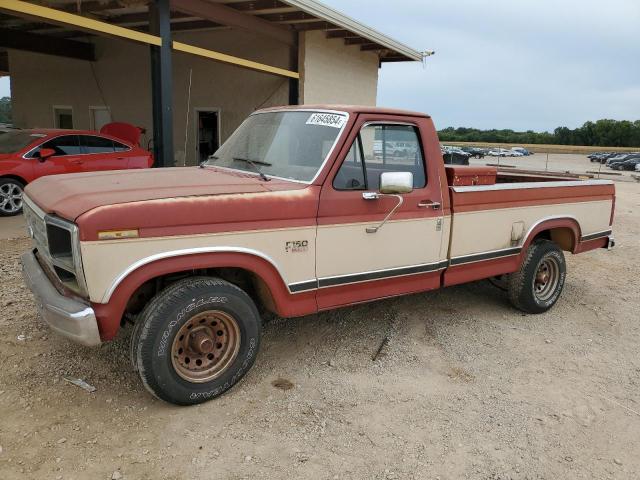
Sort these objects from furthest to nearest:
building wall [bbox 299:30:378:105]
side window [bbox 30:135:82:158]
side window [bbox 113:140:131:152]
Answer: building wall [bbox 299:30:378:105] < side window [bbox 113:140:131:152] < side window [bbox 30:135:82:158]

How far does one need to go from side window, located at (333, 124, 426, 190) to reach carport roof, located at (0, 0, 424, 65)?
22.6 ft

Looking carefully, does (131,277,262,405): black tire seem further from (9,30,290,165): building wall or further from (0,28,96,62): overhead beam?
(0,28,96,62): overhead beam

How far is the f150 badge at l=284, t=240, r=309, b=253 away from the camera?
3.46 m

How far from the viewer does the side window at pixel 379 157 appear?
3.79 metres

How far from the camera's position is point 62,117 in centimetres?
1753

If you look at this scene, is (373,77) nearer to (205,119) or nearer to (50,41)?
(205,119)

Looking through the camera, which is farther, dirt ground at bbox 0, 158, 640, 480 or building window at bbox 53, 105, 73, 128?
building window at bbox 53, 105, 73, 128

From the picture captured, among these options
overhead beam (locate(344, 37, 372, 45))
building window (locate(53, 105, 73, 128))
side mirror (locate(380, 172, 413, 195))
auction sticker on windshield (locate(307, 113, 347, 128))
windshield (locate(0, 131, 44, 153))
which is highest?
overhead beam (locate(344, 37, 372, 45))

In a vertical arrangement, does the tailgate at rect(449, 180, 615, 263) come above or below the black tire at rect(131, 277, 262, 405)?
above

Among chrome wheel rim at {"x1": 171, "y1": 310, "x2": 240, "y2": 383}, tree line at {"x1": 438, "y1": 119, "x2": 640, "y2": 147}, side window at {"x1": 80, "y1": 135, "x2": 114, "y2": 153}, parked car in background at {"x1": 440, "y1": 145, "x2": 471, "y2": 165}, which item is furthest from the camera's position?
tree line at {"x1": 438, "y1": 119, "x2": 640, "y2": 147}

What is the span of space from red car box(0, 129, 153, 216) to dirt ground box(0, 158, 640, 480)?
4.57 metres

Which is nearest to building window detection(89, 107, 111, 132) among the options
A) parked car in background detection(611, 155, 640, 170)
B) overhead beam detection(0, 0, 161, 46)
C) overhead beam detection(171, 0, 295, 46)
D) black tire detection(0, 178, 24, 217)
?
overhead beam detection(171, 0, 295, 46)

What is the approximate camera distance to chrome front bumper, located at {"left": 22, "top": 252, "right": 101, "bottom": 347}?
2869 millimetres

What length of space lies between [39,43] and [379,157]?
14281mm
